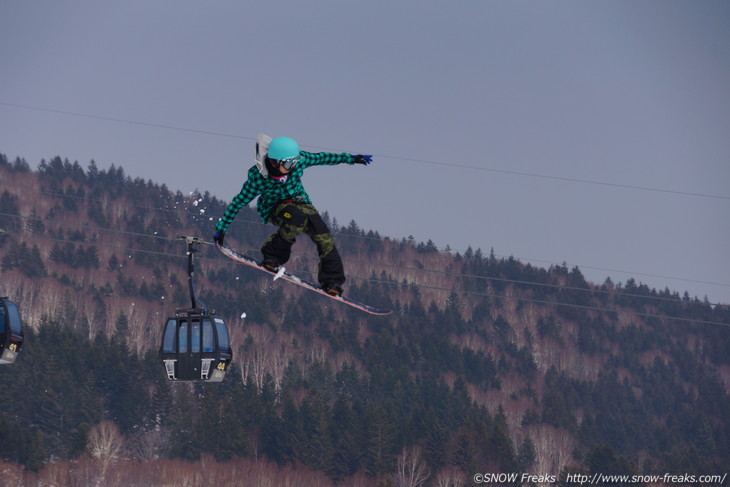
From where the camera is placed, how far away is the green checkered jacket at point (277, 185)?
13.3m

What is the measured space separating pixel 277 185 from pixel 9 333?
30.4ft

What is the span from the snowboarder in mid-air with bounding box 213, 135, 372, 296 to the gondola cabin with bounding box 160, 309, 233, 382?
3983 mm

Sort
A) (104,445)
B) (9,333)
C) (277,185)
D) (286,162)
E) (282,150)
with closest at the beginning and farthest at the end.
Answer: (282,150) < (286,162) < (277,185) < (9,333) < (104,445)

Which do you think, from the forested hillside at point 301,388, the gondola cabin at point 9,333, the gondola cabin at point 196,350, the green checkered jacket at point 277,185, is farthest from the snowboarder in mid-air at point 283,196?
the forested hillside at point 301,388

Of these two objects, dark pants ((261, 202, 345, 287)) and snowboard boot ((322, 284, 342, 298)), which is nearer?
dark pants ((261, 202, 345, 287))

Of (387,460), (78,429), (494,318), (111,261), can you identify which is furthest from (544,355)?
(78,429)

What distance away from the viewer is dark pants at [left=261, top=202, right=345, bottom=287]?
13.5m

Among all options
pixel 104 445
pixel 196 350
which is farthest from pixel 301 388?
pixel 196 350

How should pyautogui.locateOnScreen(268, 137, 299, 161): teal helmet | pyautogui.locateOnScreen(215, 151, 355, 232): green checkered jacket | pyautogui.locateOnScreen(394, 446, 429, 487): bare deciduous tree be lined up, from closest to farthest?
1. pyautogui.locateOnScreen(268, 137, 299, 161): teal helmet
2. pyautogui.locateOnScreen(215, 151, 355, 232): green checkered jacket
3. pyautogui.locateOnScreen(394, 446, 429, 487): bare deciduous tree

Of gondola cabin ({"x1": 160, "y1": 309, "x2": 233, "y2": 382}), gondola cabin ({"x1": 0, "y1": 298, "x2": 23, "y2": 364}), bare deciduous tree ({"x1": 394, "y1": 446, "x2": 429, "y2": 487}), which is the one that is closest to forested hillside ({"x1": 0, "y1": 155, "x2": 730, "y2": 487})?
bare deciduous tree ({"x1": 394, "y1": 446, "x2": 429, "y2": 487})

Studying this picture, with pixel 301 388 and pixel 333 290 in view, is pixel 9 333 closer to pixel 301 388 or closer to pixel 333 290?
pixel 333 290

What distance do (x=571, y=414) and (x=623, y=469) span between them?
40875 millimetres

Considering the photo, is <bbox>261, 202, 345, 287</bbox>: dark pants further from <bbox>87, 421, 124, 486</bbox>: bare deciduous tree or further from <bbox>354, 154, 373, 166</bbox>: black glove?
<bbox>87, 421, 124, 486</bbox>: bare deciduous tree

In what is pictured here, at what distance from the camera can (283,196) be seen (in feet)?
44.1
